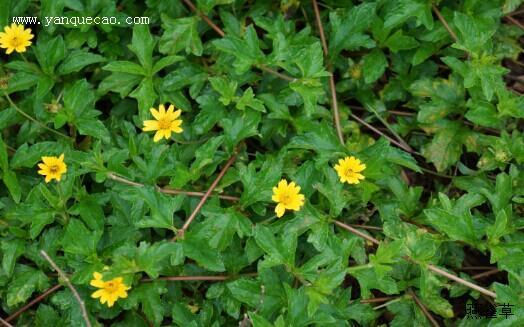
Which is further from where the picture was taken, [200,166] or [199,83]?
[199,83]

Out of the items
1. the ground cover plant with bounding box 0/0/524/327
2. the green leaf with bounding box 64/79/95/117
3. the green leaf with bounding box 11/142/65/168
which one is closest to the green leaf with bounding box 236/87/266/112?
the ground cover plant with bounding box 0/0/524/327

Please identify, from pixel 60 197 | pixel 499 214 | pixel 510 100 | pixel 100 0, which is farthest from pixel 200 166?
pixel 510 100

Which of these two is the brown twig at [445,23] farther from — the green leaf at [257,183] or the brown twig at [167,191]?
the brown twig at [167,191]

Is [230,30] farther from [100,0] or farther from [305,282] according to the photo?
[305,282]

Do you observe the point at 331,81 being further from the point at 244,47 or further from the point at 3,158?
the point at 3,158

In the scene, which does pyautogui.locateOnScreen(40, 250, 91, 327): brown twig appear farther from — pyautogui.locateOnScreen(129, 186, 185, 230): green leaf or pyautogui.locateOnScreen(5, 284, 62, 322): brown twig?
pyautogui.locateOnScreen(129, 186, 185, 230): green leaf

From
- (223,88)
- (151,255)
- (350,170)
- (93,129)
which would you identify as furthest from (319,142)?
(93,129)

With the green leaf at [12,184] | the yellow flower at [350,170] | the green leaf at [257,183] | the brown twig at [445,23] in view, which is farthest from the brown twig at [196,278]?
the brown twig at [445,23]
